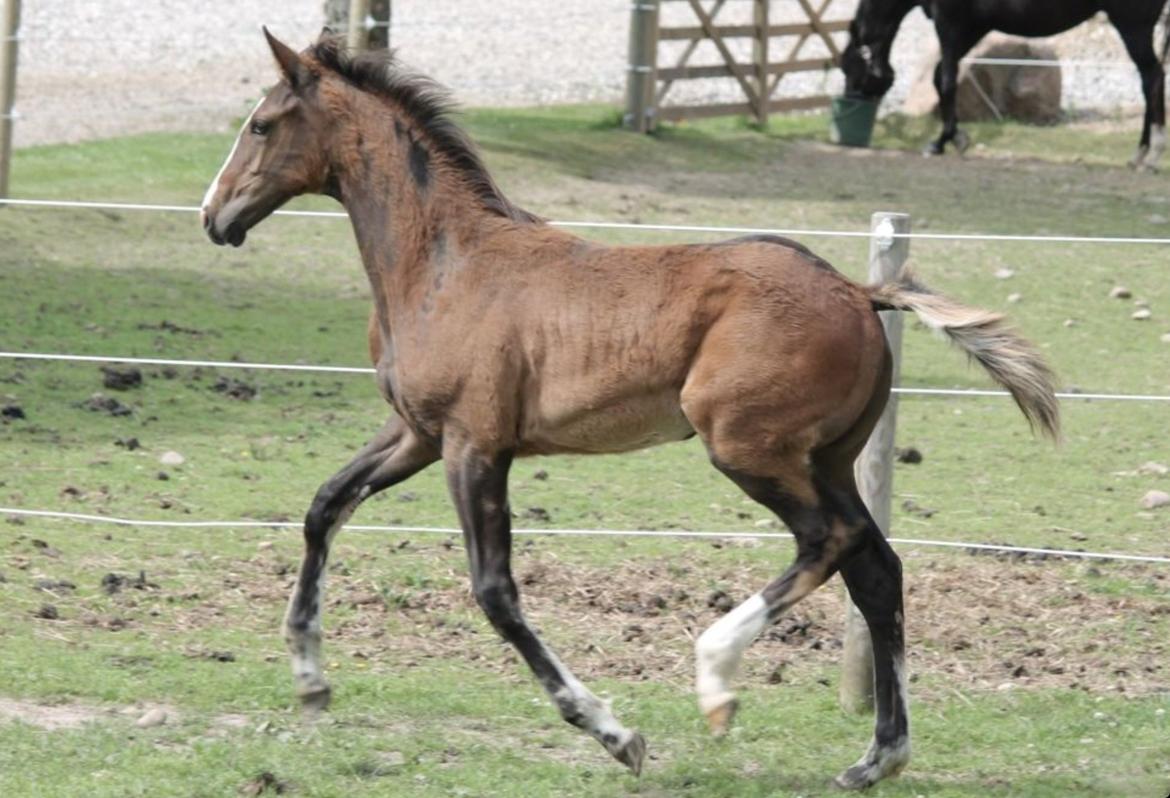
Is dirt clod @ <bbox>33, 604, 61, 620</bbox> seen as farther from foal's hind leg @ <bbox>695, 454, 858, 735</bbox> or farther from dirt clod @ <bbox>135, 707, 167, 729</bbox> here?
foal's hind leg @ <bbox>695, 454, 858, 735</bbox>

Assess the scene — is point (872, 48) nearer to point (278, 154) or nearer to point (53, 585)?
point (53, 585)

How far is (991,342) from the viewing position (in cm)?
514

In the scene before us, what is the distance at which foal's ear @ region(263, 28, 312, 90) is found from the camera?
5478mm

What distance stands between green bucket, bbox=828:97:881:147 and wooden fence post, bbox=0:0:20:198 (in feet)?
30.0

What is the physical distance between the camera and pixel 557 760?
532 cm

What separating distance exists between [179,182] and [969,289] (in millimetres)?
6270

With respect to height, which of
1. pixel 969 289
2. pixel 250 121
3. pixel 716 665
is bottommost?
pixel 969 289

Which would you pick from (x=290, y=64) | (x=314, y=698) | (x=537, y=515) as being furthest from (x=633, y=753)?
(x=537, y=515)

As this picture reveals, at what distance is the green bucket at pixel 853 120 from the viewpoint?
19141 millimetres

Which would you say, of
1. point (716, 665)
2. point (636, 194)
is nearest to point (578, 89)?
point (636, 194)

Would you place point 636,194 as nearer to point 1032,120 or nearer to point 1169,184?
point 1169,184

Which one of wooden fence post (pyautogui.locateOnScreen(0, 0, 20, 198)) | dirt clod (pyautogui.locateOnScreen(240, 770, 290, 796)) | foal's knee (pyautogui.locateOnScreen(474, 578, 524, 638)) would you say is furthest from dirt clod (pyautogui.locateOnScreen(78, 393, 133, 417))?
dirt clod (pyautogui.locateOnScreen(240, 770, 290, 796))

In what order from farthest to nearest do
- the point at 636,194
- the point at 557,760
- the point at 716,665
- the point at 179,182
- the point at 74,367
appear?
the point at 636,194 < the point at 179,182 < the point at 74,367 < the point at 557,760 < the point at 716,665

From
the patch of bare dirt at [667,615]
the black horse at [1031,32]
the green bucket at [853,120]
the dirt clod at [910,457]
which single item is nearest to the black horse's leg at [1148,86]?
the black horse at [1031,32]
